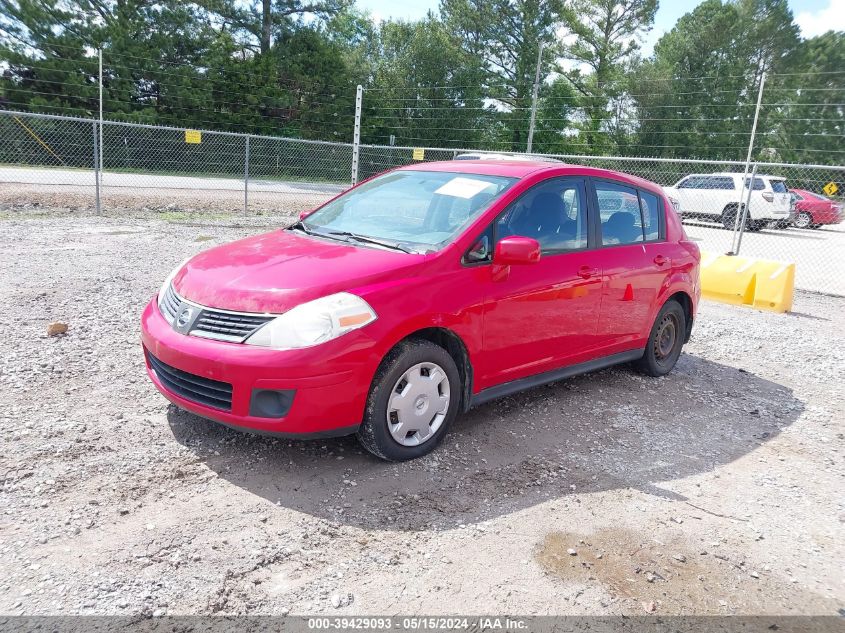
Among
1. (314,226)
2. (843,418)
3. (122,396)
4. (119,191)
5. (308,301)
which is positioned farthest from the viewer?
(119,191)

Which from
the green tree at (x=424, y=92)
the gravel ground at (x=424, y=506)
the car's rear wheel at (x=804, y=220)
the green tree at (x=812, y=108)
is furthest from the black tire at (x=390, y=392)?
the green tree at (x=812, y=108)

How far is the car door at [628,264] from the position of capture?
16.0 ft

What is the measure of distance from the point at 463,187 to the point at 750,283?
6.38 meters

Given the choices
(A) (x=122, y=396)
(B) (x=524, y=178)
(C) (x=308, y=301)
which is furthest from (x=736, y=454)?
(A) (x=122, y=396)

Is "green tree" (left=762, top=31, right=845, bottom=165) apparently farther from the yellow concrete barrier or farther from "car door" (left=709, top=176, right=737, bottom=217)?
the yellow concrete barrier

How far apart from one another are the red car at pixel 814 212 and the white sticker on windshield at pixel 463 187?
70.8 ft

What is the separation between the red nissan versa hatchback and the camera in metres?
3.30

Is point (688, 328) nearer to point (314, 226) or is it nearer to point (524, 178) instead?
point (524, 178)

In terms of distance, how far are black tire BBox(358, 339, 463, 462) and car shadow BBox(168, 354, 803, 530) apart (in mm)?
104

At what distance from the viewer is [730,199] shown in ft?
64.0

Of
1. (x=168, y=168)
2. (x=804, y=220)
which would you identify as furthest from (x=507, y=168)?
(x=804, y=220)

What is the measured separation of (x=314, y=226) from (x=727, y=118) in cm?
3373

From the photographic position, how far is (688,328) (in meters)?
5.98

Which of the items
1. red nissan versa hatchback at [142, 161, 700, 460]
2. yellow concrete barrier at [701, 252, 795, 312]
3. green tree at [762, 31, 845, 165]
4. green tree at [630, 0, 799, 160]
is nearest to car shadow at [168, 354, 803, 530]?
red nissan versa hatchback at [142, 161, 700, 460]
